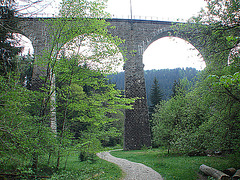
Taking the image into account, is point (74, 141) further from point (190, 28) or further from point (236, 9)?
point (236, 9)

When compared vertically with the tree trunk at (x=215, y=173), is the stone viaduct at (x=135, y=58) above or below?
above

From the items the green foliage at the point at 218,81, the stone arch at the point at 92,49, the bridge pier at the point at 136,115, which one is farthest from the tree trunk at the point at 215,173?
the bridge pier at the point at 136,115

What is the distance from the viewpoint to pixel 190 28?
222 inches

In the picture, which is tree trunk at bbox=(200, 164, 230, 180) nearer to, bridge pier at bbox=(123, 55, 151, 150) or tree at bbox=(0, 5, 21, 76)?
tree at bbox=(0, 5, 21, 76)

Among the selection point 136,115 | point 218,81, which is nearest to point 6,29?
point 218,81

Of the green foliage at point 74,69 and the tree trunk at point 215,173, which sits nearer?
the tree trunk at point 215,173

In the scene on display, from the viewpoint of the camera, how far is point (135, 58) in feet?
46.7

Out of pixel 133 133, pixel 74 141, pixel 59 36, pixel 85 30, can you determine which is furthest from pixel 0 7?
pixel 133 133

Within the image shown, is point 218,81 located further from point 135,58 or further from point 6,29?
point 135,58

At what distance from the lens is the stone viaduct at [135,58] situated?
12.8 meters

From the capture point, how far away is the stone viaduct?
1280cm

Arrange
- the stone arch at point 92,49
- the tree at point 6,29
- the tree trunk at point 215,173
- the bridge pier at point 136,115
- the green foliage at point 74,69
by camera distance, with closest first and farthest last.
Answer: the tree at point 6,29 < the tree trunk at point 215,173 < the green foliage at point 74,69 < the stone arch at point 92,49 < the bridge pier at point 136,115

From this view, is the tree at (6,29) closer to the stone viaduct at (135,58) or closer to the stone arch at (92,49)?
the stone arch at (92,49)

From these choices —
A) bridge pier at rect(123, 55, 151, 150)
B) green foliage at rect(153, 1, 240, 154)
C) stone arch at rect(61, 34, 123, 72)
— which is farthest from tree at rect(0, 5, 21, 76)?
bridge pier at rect(123, 55, 151, 150)
